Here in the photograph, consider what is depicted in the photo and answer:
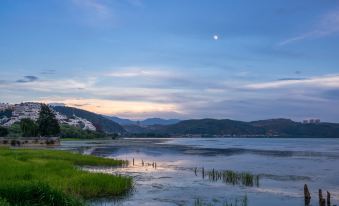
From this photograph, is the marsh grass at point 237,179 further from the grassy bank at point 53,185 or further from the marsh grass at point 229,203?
the grassy bank at point 53,185

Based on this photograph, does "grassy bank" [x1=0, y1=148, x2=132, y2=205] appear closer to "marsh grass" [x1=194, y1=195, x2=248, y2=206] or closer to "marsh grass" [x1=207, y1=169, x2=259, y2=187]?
"marsh grass" [x1=194, y1=195, x2=248, y2=206]

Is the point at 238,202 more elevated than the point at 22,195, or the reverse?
the point at 22,195

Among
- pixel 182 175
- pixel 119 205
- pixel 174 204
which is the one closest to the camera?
pixel 119 205

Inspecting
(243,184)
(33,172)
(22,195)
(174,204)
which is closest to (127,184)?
(174,204)

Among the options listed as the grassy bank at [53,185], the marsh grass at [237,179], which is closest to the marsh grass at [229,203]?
the grassy bank at [53,185]

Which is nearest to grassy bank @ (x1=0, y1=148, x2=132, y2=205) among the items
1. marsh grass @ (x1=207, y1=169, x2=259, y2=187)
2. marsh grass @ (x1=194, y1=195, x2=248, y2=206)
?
marsh grass @ (x1=194, y1=195, x2=248, y2=206)

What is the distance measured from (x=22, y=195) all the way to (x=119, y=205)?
45.3ft

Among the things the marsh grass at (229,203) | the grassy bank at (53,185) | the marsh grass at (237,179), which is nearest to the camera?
the grassy bank at (53,185)

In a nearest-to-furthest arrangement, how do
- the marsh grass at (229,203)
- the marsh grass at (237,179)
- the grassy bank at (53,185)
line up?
the grassy bank at (53,185) → the marsh grass at (229,203) → the marsh grass at (237,179)

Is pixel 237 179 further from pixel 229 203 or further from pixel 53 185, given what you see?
pixel 53 185

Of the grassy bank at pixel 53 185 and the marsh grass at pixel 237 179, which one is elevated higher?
the grassy bank at pixel 53 185

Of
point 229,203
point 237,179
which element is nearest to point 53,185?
point 229,203

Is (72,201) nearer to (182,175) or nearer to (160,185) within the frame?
(160,185)

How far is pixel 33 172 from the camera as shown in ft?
162
